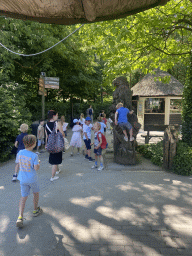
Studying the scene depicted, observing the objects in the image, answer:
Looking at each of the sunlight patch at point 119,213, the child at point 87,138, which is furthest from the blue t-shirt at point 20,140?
the child at point 87,138

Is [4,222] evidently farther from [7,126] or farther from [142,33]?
[142,33]

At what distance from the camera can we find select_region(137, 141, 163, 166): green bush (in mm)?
7422

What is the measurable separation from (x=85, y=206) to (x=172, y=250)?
6.15 feet

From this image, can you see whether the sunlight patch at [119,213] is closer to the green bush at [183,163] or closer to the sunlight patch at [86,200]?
the sunlight patch at [86,200]

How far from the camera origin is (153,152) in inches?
310

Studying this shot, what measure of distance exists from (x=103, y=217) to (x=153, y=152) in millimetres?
4431

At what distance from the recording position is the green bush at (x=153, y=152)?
7422 mm

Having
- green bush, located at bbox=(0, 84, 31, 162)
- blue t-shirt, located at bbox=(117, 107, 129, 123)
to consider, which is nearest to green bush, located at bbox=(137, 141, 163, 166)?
blue t-shirt, located at bbox=(117, 107, 129, 123)

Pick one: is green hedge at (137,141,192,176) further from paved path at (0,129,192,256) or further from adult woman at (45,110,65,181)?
adult woman at (45,110,65,181)

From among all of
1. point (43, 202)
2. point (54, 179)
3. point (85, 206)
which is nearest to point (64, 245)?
point (85, 206)

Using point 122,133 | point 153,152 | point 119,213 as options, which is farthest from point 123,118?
point 119,213

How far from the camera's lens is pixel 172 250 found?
122 inches

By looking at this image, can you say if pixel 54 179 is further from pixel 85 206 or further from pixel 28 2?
pixel 28 2

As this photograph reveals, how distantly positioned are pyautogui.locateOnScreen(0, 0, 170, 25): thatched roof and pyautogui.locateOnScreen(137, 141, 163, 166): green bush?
21.9ft
